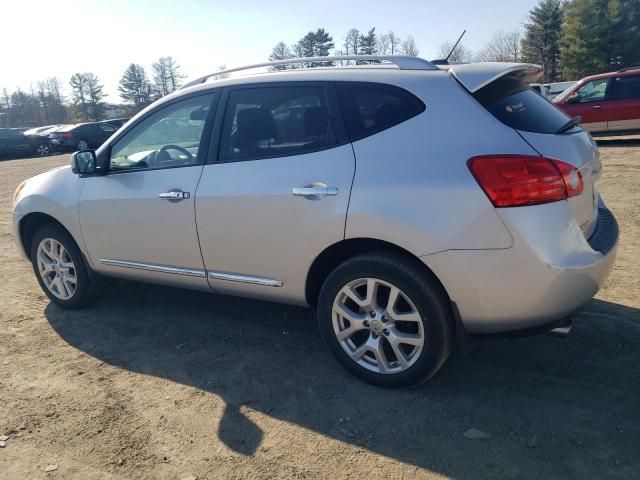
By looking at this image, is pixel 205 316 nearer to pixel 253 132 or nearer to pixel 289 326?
pixel 289 326

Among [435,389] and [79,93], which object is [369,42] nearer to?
[79,93]

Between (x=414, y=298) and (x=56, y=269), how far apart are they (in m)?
3.31

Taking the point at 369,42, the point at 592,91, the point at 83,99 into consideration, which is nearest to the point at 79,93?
the point at 83,99

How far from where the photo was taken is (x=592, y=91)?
555 inches

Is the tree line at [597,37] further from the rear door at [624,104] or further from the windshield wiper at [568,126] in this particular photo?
the windshield wiper at [568,126]

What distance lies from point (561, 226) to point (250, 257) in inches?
73.1

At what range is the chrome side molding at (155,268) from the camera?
12.7 ft

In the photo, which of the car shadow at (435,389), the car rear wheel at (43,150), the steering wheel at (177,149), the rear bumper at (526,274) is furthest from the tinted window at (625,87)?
the car rear wheel at (43,150)

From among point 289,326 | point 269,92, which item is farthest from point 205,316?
point 269,92

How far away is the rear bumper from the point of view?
265 cm

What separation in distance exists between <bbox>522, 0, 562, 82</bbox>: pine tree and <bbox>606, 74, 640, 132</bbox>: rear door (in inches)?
1752

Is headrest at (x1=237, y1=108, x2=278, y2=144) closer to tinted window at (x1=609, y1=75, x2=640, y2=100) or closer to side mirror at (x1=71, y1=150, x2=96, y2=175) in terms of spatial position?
side mirror at (x1=71, y1=150, x2=96, y2=175)

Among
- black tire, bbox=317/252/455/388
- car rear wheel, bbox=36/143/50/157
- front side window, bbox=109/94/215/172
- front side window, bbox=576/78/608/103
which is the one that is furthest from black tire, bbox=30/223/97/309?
car rear wheel, bbox=36/143/50/157

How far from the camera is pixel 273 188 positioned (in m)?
3.31
